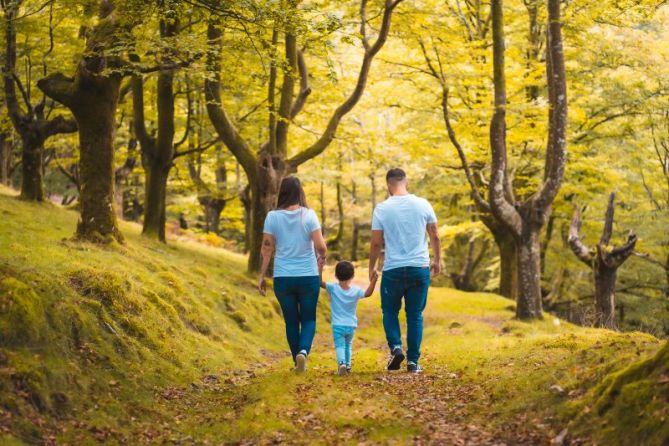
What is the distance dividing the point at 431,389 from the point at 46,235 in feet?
30.6

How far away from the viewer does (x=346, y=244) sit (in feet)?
164

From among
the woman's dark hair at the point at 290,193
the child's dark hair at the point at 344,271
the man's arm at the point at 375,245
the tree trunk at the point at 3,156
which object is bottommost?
the child's dark hair at the point at 344,271

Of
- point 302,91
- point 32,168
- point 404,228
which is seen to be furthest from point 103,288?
point 302,91

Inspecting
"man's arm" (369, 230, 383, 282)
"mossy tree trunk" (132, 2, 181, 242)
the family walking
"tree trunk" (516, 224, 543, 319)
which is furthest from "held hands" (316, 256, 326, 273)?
"mossy tree trunk" (132, 2, 181, 242)

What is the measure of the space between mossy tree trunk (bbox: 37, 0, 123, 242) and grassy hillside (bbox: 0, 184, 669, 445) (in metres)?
0.97

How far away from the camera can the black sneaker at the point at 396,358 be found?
8141 mm

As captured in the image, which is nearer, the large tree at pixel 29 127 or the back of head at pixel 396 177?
the back of head at pixel 396 177

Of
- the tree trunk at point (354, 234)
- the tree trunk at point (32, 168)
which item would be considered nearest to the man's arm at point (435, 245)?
the tree trunk at point (32, 168)

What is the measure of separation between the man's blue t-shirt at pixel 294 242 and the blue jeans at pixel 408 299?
3.17 ft

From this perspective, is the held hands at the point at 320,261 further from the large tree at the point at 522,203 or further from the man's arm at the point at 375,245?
the large tree at the point at 522,203

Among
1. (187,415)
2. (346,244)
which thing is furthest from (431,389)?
(346,244)

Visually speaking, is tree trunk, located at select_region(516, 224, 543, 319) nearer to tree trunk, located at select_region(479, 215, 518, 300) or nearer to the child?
tree trunk, located at select_region(479, 215, 518, 300)

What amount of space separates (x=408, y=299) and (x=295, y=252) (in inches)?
58.7

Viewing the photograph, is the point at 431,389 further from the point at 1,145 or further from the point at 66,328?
the point at 1,145
